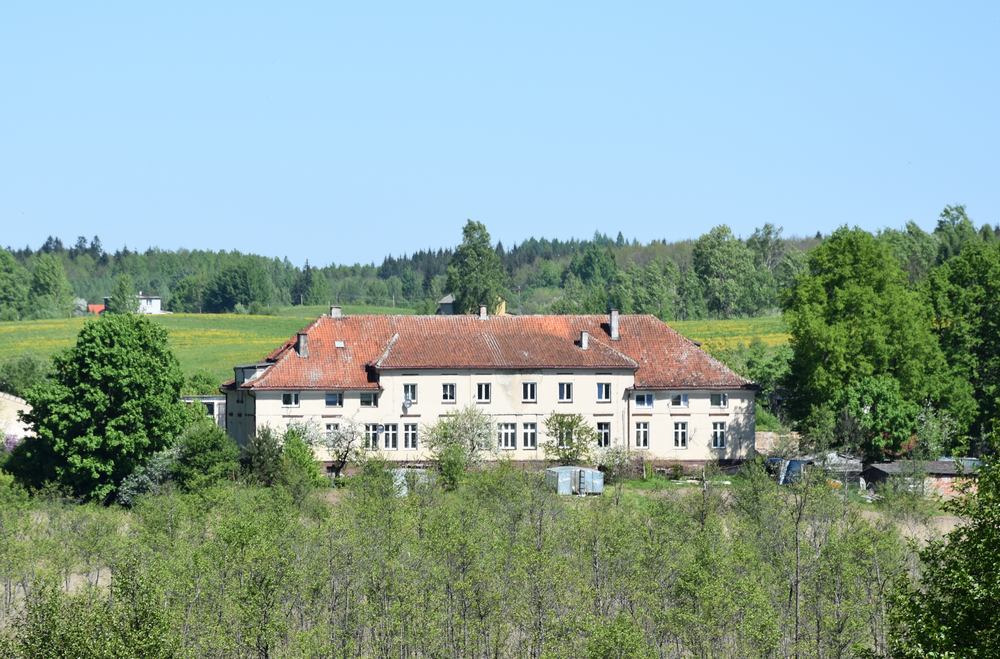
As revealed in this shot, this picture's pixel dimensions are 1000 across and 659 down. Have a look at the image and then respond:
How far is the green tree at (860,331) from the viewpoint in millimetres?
62875

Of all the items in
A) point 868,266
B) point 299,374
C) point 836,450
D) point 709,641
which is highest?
point 868,266

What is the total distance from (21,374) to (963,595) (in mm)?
74342

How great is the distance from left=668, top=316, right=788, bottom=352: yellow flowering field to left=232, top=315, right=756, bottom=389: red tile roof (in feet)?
128

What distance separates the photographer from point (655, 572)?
38156 mm


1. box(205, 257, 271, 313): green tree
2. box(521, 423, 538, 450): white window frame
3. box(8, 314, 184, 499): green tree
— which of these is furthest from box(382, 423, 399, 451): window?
box(205, 257, 271, 313): green tree

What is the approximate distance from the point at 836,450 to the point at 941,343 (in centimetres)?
1045

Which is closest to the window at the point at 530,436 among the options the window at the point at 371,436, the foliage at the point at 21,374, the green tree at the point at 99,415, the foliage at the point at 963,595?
the window at the point at 371,436

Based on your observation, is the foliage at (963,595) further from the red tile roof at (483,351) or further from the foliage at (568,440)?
the red tile roof at (483,351)

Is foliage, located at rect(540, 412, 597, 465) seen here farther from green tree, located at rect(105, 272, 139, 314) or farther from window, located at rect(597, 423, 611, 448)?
green tree, located at rect(105, 272, 139, 314)

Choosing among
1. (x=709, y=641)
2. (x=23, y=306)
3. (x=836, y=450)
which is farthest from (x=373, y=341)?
A: (x=23, y=306)

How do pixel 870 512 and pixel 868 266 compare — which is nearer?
pixel 870 512

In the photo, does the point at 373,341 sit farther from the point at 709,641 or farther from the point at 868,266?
the point at 709,641

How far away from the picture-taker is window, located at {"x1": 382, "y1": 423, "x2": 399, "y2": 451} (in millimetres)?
62750

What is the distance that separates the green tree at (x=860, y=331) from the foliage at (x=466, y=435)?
16670mm
